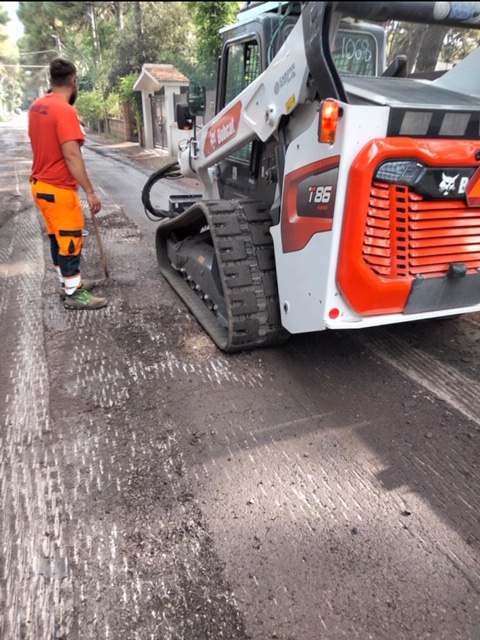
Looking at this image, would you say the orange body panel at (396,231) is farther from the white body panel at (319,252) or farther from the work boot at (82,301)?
the work boot at (82,301)

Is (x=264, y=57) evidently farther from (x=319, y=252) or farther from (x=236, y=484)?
(x=236, y=484)

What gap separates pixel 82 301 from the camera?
13.9ft

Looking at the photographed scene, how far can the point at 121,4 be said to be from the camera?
101 cm

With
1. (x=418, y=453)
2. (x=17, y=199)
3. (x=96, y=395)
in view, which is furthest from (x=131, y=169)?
(x=418, y=453)

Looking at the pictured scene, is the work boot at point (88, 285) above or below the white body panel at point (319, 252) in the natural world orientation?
below

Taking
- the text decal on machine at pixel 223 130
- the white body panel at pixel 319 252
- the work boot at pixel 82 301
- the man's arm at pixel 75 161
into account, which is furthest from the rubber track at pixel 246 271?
the work boot at pixel 82 301

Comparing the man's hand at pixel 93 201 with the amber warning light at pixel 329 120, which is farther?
the man's hand at pixel 93 201

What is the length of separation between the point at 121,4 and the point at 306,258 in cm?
188

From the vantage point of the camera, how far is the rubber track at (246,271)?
127 inches

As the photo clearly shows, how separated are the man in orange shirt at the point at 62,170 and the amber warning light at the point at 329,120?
84.5 inches

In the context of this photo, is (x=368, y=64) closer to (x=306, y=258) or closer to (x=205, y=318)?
(x=306, y=258)

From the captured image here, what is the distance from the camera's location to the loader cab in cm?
327

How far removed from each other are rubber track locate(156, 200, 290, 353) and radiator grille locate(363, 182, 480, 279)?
954 millimetres

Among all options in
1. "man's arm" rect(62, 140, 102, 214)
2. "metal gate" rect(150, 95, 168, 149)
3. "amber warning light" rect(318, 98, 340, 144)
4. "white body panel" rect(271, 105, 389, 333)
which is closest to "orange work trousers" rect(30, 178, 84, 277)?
"man's arm" rect(62, 140, 102, 214)
